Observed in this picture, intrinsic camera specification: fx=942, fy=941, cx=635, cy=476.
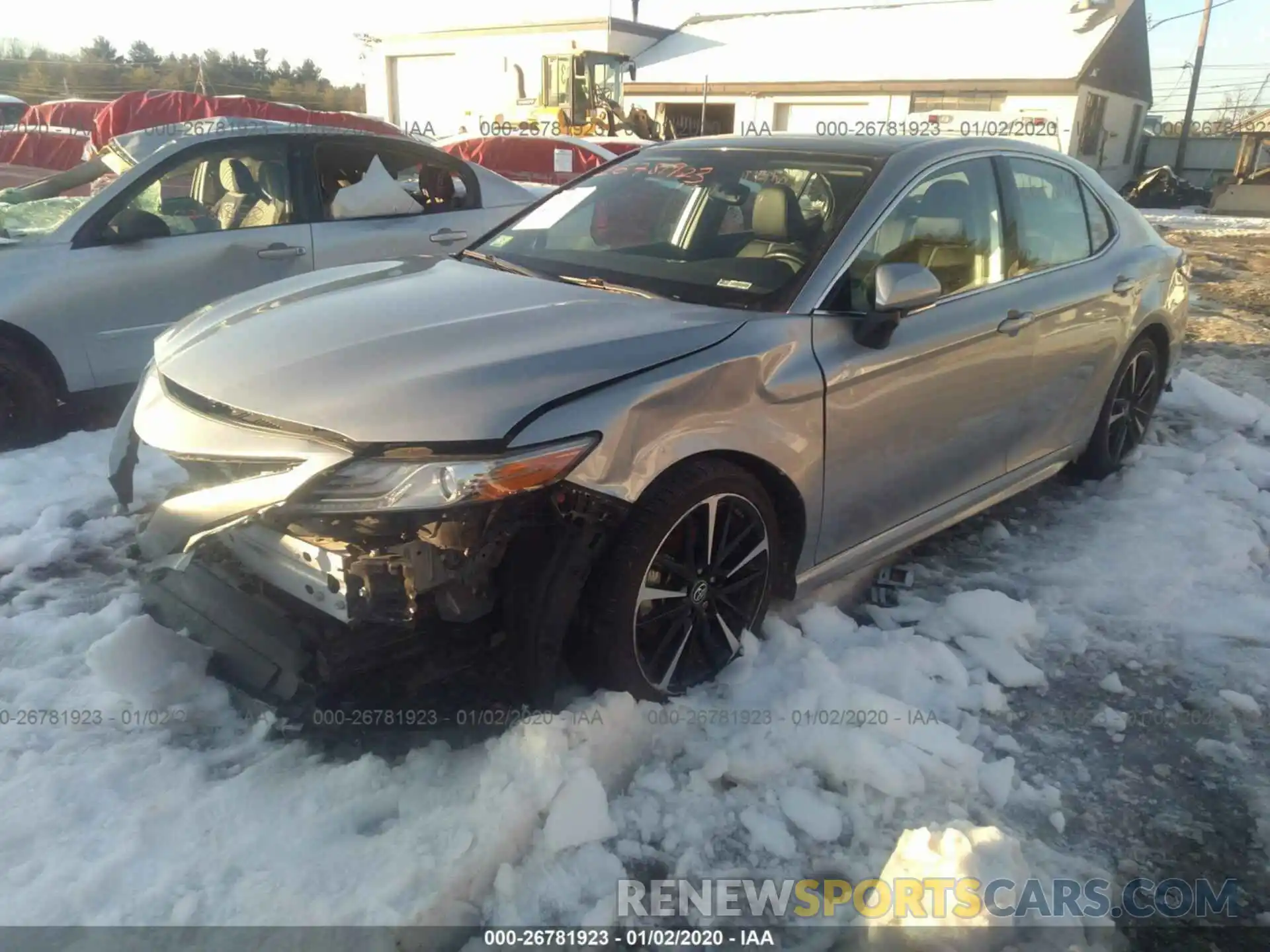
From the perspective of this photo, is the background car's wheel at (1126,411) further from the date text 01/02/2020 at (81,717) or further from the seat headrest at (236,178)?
the seat headrest at (236,178)

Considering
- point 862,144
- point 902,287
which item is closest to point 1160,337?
point 862,144

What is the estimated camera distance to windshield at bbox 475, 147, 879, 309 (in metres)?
3.09

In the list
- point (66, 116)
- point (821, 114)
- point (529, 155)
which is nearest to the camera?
point (529, 155)

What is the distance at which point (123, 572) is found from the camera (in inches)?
137

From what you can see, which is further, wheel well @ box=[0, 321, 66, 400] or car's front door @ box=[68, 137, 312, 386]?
car's front door @ box=[68, 137, 312, 386]

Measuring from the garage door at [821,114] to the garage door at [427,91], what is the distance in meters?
15.8

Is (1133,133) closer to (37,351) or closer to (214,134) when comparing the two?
(214,134)

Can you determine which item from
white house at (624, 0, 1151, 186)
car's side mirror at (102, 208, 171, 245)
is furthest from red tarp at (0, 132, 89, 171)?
white house at (624, 0, 1151, 186)

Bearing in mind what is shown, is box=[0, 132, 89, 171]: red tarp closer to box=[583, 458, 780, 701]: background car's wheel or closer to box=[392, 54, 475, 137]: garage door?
box=[583, 458, 780, 701]: background car's wheel

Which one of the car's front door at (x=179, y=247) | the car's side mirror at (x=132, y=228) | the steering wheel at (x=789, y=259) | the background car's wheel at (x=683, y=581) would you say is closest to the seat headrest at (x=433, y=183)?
the car's front door at (x=179, y=247)

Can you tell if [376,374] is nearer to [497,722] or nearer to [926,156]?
[497,722]

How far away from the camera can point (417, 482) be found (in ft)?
7.25

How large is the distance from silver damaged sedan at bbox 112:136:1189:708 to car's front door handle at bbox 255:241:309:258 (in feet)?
6.31

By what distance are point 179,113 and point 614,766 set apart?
56.2ft
